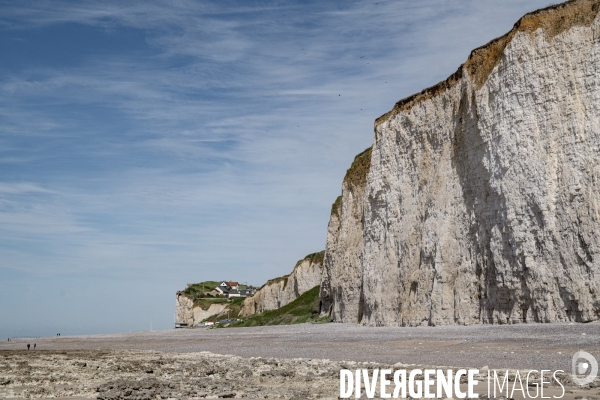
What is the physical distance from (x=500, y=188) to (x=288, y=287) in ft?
163

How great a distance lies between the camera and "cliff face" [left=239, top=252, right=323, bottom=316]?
67.1 meters

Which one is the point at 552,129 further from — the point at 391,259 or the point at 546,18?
the point at 391,259

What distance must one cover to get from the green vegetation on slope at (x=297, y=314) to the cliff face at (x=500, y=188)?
14.9 meters

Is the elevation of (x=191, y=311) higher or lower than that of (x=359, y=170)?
lower

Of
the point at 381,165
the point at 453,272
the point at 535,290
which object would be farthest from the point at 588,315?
the point at 381,165

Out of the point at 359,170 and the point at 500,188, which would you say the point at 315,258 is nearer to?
the point at 359,170

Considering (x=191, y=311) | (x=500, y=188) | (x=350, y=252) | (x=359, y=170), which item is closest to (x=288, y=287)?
(x=191, y=311)

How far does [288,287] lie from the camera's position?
237ft

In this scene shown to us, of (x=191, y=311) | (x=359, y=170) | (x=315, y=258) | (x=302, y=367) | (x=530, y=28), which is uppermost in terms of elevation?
(x=530, y=28)

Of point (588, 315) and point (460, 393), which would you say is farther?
point (588, 315)

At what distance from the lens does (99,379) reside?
43.6 ft

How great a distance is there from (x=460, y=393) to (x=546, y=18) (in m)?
18.8

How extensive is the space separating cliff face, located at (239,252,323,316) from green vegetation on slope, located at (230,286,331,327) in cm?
723

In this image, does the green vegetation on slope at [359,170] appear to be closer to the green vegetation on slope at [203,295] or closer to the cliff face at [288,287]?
the cliff face at [288,287]
